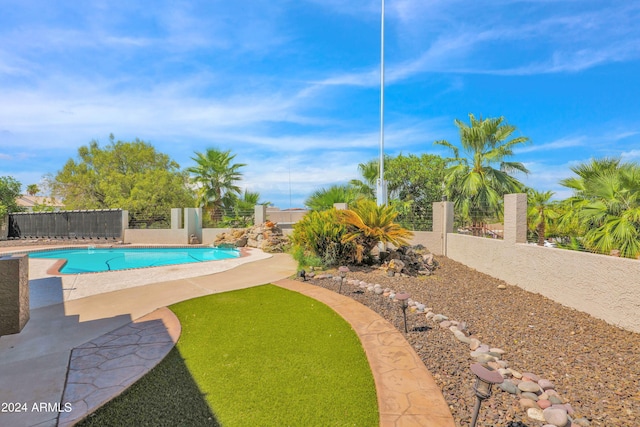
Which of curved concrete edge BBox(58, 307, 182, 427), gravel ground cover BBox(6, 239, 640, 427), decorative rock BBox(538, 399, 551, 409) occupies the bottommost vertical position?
gravel ground cover BBox(6, 239, 640, 427)

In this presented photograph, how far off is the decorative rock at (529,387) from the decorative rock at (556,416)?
1.09ft

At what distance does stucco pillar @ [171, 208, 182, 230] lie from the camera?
17.4 meters

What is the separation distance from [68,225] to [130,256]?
28.6 ft

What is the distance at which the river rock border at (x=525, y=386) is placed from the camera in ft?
7.73

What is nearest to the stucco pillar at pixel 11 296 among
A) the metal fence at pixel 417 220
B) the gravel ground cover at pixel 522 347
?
the gravel ground cover at pixel 522 347

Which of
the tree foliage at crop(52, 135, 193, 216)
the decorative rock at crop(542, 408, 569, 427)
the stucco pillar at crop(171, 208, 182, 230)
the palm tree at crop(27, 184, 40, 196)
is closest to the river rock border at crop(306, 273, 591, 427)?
the decorative rock at crop(542, 408, 569, 427)

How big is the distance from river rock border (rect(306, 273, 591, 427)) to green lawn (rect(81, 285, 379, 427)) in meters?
1.30

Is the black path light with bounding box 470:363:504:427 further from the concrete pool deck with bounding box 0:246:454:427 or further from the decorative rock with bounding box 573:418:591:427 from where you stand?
the decorative rock with bounding box 573:418:591:427

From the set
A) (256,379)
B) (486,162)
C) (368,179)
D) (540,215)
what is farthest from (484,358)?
(486,162)

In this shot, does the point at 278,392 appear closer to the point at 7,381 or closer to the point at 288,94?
the point at 7,381

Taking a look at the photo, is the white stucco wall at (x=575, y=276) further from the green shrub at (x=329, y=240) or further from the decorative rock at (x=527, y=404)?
the green shrub at (x=329, y=240)

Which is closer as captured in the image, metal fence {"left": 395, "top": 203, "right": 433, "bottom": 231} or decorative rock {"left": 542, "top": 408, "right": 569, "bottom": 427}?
decorative rock {"left": 542, "top": 408, "right": 569, "bottom": 427}

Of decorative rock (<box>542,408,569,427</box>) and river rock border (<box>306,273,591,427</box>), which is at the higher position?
decorative rock (<box>542,408,569,427</box>)

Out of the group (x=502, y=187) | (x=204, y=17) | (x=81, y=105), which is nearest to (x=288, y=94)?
(x=204, y=17)
